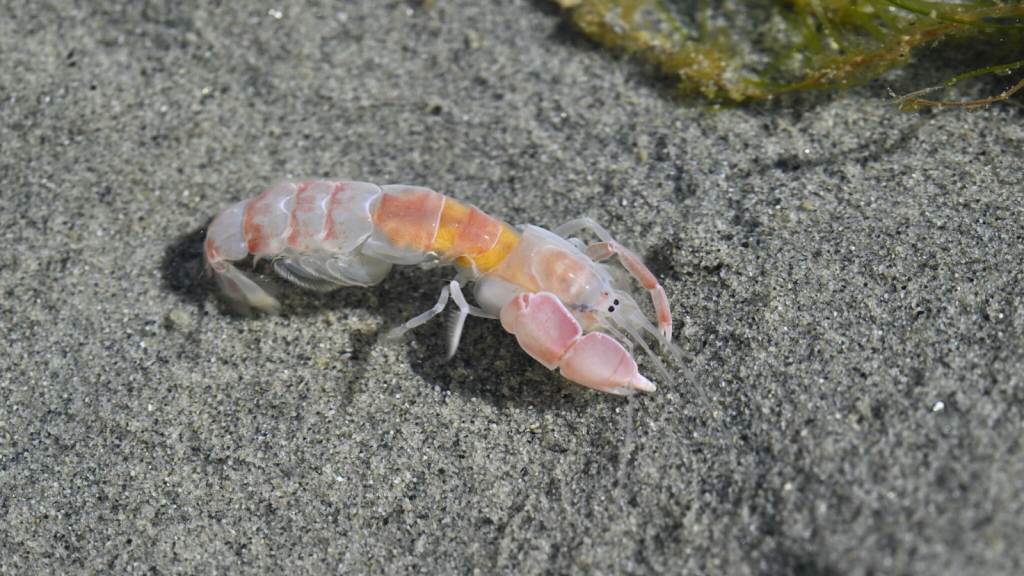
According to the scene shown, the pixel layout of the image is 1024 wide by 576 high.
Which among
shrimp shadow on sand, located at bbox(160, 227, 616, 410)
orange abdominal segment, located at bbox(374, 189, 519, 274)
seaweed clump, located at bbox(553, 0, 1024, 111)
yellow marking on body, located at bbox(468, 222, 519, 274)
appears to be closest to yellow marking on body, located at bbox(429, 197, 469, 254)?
orange abdominal segment, located at bbox(374, 189, 519, 274)

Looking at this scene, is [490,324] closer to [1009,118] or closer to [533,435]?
[533,435]

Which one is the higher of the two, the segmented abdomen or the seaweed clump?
the seaweed clump

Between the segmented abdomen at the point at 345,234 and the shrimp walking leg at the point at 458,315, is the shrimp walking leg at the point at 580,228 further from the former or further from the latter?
the shrimp walking leg at the point at 458,315

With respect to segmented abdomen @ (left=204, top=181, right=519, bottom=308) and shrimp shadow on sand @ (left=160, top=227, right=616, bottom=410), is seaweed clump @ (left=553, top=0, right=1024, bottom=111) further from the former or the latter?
shrimp shadow on sand @ (left=160, top=227, right=616, bottom=410)

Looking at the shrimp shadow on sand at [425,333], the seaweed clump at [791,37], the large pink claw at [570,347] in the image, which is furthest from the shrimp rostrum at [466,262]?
the seaweed clump at [791,37]

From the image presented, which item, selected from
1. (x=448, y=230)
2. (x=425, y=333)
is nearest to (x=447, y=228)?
(x=448, y=230)
